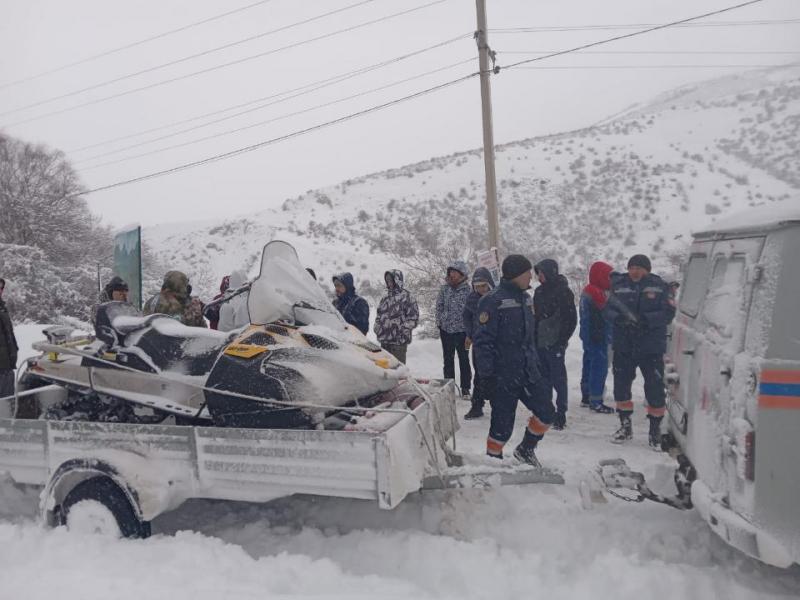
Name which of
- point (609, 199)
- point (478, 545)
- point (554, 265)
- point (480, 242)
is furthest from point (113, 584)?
point (609, 199)

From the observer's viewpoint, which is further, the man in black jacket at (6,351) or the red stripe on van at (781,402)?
the man in black jacket at (6,351)

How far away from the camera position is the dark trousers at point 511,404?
489cm

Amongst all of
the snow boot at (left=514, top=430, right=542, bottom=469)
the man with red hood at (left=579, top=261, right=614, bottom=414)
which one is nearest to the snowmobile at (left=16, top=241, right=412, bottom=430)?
the snow boot at (left=514, top=430, right=542, bottom=469)

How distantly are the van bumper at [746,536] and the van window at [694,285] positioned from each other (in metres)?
1.48

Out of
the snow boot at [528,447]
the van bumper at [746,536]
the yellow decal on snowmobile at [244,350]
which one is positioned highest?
the yellow decal on snowmobile at [244,350]

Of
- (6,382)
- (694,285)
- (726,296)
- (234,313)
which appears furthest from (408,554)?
(6,382)

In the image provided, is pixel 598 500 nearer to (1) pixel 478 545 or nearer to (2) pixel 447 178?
(1) pixel 478 545

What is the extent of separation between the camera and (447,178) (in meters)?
43.7

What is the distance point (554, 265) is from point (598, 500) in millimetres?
3215

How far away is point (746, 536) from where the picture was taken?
9.27ft

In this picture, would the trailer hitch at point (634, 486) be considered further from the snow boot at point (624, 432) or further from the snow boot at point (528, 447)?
the snow boot at point (624, 432)

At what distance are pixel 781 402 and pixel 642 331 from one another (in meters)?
3.41

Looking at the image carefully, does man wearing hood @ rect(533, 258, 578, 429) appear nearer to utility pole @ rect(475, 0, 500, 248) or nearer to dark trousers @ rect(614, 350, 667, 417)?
dark trousers @ rect(614, 350, 667, 417)

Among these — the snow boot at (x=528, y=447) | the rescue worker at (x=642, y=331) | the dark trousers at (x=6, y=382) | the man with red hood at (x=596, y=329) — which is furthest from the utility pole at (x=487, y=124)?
the dark trousers at (x=6, y=382)
